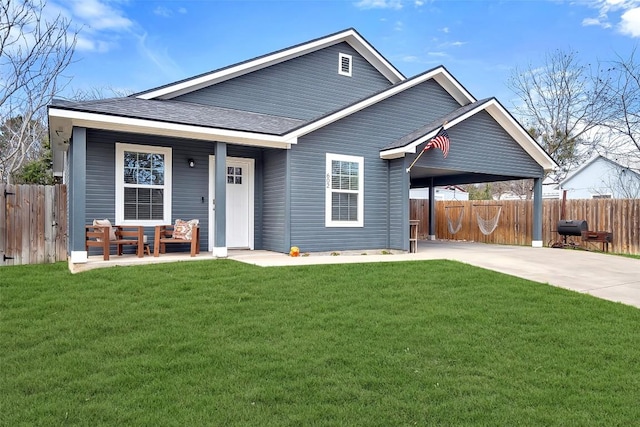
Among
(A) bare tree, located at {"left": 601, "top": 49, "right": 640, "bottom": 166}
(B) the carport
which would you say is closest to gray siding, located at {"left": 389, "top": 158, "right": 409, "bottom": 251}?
(B) the carport

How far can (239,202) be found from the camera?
10.8 meters

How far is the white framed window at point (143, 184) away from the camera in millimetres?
9117

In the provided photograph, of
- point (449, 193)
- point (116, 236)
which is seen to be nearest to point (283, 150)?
point (116, 236)

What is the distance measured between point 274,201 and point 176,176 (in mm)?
2215

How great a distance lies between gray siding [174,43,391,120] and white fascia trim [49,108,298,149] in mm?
2939

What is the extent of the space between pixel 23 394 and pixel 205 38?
58.1 feet

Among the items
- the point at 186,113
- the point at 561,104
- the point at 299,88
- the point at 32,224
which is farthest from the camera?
the point at 561,104

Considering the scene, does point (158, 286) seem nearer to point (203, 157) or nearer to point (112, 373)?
point (112, 373)

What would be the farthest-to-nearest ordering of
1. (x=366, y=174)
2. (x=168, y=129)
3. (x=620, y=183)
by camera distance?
1. (x=620, y=183)
2. (x=366, y=174)
3. (x=168, y=129)

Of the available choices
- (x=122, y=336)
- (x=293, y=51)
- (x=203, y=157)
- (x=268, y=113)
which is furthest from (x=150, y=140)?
(x=122, y=336)

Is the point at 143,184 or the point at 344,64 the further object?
the point at 344,64

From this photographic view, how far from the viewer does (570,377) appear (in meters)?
3.66

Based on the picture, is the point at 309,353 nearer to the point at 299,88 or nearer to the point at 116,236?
the point at 116,236

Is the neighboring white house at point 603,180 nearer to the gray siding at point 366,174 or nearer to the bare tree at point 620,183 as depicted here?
the bare tree at point 620,183
